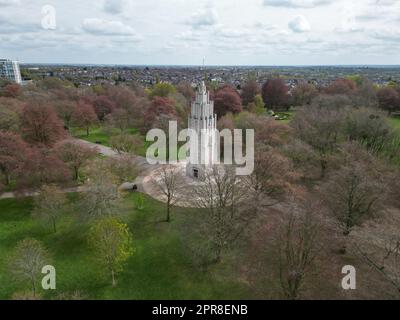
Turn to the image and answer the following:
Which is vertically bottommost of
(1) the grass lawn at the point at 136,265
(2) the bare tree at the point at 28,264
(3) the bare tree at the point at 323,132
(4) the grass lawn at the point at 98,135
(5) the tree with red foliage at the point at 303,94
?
(1) the grass lawn at the point at 136,265

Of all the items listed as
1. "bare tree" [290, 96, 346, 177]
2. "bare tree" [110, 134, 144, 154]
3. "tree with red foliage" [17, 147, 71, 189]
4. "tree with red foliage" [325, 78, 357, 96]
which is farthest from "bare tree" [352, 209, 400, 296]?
"tree with red foliage" [325, 78, 357, 96]

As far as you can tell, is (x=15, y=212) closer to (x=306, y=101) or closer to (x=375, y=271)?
(x=375, y=271)

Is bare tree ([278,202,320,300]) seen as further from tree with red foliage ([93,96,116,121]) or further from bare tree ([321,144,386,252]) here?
tree with red foliage ([93,96,116,121])

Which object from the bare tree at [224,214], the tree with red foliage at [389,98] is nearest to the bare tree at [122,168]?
the bare tree at [224,214]

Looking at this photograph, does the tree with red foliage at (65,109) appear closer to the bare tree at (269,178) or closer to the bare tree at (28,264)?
the bare tree at (28,264)

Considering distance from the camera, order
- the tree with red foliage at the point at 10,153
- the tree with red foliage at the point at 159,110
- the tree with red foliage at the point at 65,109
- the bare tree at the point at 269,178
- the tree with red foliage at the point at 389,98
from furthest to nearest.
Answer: the tree with red foliage at the point at 389,98, the tree with red foliage at the point at 65,109, the tree with red foliage at the point at 159,110, the tree with red foliage at the point at 10,153, the bare tree at the point at 269,178

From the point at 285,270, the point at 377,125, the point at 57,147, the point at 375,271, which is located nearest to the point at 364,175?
the point at 375,271
